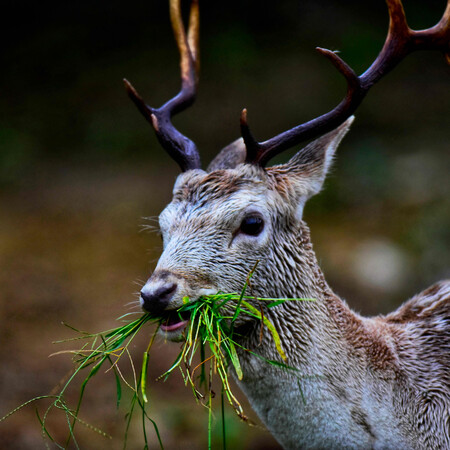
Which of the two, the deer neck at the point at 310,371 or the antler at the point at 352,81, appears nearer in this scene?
the deer neck at the point at 310,371

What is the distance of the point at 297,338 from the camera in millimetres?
3705

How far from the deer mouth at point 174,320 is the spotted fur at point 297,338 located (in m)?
0.11

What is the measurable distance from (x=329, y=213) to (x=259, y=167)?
5.94m

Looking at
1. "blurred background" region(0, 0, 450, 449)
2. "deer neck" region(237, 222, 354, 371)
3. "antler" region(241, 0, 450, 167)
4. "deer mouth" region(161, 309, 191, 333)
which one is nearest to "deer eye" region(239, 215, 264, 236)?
"deer neck" region(237, 222, 354, 371)

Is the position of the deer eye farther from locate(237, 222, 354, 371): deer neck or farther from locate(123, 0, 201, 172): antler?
locate(123, 0, 201, 172): antler

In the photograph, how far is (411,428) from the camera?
373 cm

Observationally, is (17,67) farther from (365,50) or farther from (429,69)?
(429,69)

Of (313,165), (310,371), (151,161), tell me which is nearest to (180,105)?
(313,165)

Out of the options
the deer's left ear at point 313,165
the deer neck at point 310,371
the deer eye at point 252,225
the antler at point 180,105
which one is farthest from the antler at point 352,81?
the deer neck at point 310,371

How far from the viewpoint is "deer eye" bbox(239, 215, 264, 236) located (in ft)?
12.1

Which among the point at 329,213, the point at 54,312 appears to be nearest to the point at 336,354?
the point at 54,312

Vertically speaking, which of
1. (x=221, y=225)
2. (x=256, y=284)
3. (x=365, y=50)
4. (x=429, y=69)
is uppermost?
(x=221, y=225)

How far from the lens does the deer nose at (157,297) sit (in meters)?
3.30

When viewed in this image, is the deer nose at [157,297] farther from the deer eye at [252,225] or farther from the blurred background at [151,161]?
the blurred background at [151,161]
